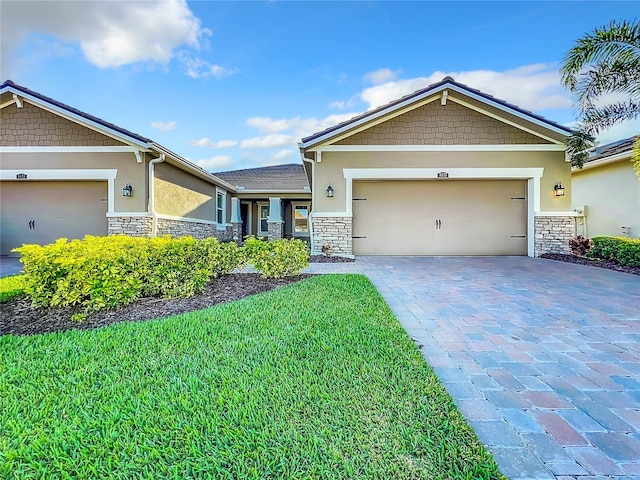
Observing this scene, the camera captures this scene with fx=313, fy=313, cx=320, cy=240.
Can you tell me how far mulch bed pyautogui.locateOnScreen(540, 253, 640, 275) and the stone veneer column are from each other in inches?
467

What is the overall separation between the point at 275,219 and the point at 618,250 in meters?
13.7

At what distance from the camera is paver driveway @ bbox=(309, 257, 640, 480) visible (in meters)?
1.73

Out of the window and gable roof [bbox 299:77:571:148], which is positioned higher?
gable roof [bbox 299:77:571:148]

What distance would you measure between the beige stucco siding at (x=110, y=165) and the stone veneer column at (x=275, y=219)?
7871 mm

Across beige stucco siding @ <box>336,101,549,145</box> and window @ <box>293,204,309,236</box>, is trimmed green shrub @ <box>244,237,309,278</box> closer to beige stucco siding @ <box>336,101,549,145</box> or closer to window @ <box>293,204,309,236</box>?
beige stucco siding @ <box>336,101,549,145</box>

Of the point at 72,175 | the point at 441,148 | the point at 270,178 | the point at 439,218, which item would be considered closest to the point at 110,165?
the point at 72,175

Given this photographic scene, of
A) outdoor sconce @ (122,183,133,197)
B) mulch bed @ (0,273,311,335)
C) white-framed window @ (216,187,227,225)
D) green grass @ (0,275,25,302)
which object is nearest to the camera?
mulch bed @ (0,273,311,335)

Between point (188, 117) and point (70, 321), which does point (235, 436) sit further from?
point (188, 117)

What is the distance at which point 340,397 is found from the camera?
2.11 meters

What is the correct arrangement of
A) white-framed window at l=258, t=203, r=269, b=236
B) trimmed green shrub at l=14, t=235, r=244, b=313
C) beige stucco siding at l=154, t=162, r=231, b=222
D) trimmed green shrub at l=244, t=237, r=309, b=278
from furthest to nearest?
white-framed window at l=258, t=203, r=269, b=236
beige stucco siding at l=154, t=162, r=231, b=222
trimmed green shrub at l=244, t=237, r=309, b=278
trimmed green shrub at l=14, t=235, r=244, b=313

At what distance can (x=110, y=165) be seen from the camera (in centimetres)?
979

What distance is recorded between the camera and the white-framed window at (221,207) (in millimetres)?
15992

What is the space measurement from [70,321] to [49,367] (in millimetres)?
1493

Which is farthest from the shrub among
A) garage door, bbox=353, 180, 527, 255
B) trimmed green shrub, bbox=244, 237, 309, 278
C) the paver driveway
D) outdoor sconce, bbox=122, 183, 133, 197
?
outdoor sconce, bbox=122, 183, 133, 197
